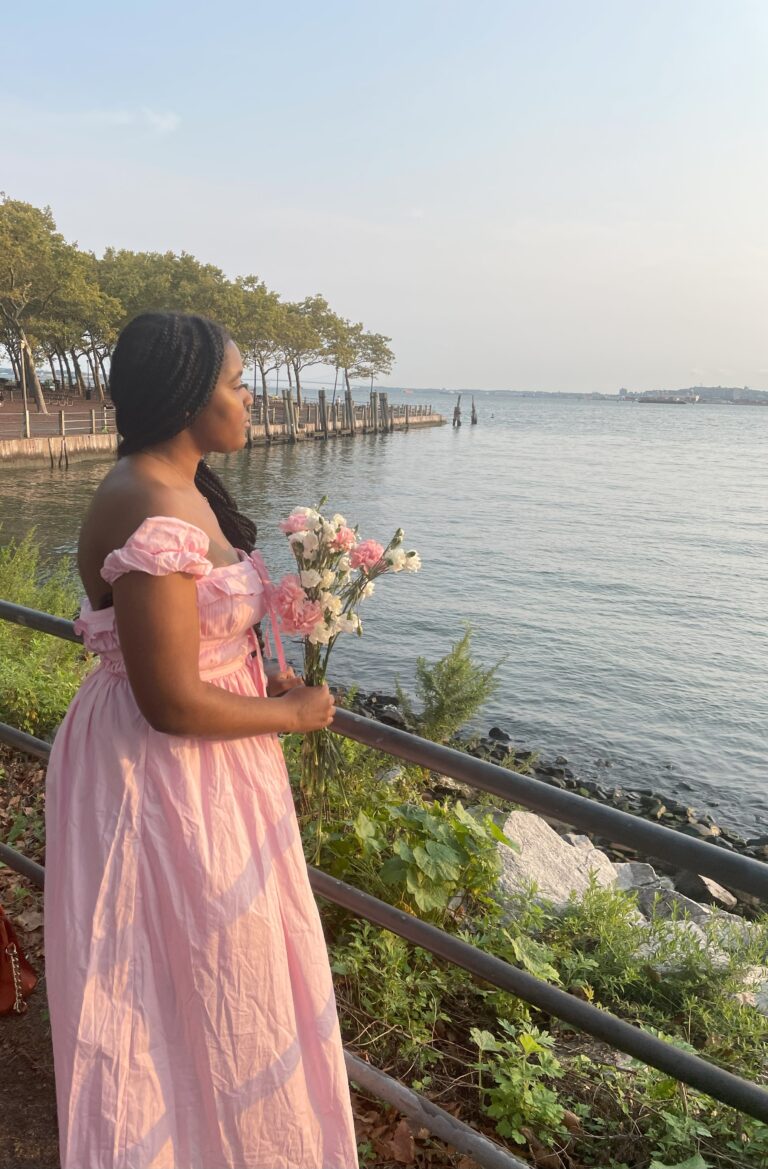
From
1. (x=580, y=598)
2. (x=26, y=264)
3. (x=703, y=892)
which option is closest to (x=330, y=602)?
(x=703, y=892)

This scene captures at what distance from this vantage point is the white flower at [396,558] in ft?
5.99

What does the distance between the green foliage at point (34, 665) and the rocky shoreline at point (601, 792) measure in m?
3.29

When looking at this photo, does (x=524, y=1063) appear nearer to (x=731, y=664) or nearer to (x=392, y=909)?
(x=392, y=909)

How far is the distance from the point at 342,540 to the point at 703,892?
693 cm

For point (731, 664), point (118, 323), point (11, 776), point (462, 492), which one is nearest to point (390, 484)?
point (462, 492)

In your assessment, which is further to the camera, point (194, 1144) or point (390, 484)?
point (390, 484)

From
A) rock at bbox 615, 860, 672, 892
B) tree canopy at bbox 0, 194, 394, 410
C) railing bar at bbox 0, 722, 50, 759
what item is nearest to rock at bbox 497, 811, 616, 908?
rock at bbox 615, 860, 672, 892

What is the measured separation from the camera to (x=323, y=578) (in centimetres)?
171

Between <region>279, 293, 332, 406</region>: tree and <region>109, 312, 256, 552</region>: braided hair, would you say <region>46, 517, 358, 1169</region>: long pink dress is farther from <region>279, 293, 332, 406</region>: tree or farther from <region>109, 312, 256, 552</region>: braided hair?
<region>279, 293, 332, 406</region>: tree

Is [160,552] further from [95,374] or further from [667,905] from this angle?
[95,374]

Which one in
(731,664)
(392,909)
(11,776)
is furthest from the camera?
(731,664)

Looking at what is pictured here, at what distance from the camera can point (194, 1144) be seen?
1.61 meters

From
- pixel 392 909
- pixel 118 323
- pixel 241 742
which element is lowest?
pixel 392 909

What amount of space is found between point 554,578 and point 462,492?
17.8 m
